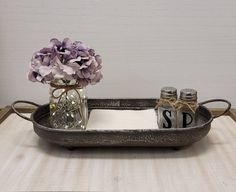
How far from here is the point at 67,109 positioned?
849mm

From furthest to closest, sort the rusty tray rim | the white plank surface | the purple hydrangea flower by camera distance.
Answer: the rusty tray rim < the purple hydrangea flower < the white plank surface

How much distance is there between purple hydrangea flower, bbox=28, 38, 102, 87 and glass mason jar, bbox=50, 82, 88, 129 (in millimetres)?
66

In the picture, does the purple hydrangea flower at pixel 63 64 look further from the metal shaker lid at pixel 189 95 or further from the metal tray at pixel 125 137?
the metal shaker lid at pixel 189 95

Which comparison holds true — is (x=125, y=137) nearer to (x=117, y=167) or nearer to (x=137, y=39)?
(x=117, y=167)

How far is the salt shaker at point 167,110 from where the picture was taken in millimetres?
819

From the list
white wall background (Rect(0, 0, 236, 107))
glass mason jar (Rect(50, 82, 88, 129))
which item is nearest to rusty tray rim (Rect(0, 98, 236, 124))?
white wall background (Rect(0, 0, 236, 107))

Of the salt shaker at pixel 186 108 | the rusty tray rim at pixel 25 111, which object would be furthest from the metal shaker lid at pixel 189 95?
the rusty tray rim at pixel 25 111

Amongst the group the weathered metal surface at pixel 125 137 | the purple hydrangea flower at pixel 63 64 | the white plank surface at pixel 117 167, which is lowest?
the white plank surface at pixel 117 167

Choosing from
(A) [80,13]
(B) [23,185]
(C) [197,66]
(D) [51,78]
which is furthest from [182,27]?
(B) [23,185]

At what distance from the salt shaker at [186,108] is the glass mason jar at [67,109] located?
24cm

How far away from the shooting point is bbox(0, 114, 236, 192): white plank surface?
0.65 meters

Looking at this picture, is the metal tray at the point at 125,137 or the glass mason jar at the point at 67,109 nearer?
the metal tray at the point at 125,137

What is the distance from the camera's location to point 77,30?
1011 millimetres

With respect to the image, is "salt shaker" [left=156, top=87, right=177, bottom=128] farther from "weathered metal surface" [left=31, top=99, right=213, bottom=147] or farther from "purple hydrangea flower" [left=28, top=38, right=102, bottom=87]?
"purple hydrangea flower" [left=28, top=38, right=102, bottom=87]
